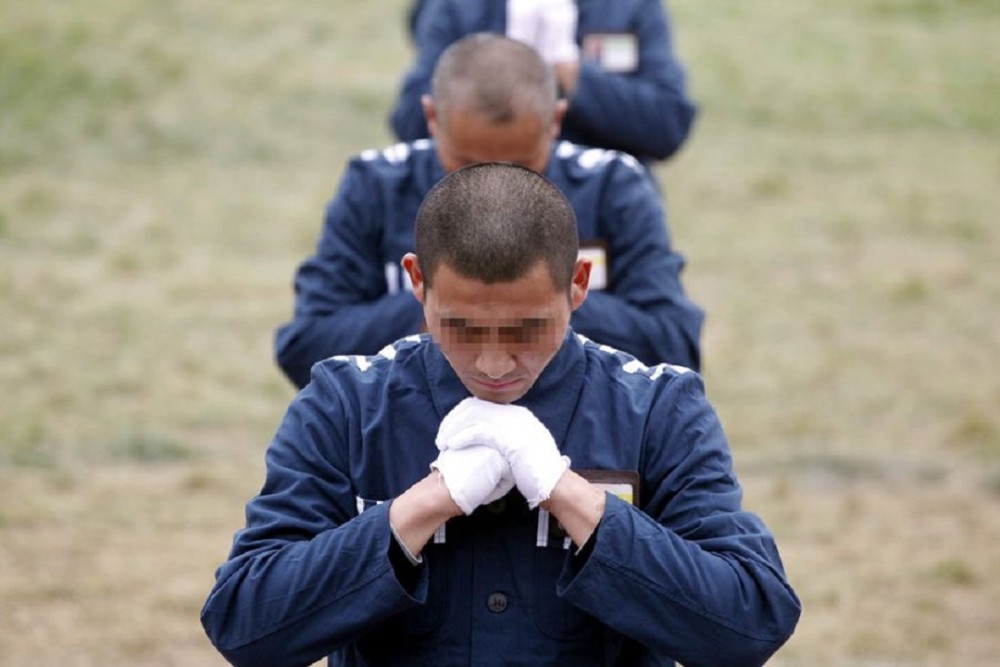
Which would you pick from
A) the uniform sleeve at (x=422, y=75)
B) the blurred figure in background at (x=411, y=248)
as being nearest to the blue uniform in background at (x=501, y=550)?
the blurred figure in background at (x=411, y=248)

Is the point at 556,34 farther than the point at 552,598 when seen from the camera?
Yes

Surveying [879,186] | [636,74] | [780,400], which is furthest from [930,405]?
[879,186]

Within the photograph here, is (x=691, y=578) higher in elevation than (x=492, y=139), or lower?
lower

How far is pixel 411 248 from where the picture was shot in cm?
416

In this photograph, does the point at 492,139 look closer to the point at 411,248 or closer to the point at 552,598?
the point at 411,248

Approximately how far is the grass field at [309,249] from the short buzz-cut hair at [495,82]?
208cm

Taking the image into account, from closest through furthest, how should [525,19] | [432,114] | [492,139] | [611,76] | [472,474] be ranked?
[472,474], [492,139], [432,114], [525,19], [611,76]

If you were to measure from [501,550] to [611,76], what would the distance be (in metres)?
2.91

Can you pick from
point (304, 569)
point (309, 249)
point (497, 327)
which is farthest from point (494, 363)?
point (309, 249)

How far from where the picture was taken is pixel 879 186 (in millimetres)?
10930

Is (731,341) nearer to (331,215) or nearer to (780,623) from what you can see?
(331,215)

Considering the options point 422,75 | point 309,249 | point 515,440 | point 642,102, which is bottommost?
point 309,249

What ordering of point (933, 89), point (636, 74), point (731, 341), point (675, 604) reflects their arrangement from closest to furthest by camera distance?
point (675, 604) → point (636, 74) → point (731, 341) → point (933, 89)

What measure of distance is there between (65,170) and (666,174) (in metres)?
3.70
